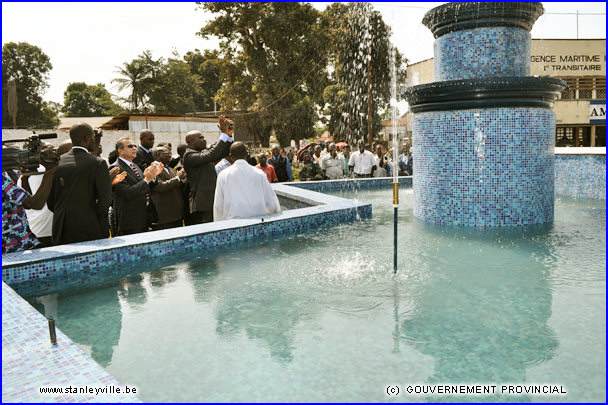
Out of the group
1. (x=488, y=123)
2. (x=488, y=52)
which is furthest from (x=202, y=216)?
(x=488, y=52)

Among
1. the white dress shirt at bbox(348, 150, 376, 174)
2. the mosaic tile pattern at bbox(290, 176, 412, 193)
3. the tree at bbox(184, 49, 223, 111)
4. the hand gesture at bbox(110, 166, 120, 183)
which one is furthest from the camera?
the tree at bbox(184, 49, 223, 111)

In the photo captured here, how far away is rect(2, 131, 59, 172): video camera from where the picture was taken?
4.38m

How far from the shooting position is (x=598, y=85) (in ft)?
93.8

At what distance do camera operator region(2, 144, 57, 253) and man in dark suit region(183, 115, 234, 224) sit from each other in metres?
2.01

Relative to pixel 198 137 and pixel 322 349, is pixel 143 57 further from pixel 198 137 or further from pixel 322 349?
pixel 322 349

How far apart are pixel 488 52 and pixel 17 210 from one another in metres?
5.97

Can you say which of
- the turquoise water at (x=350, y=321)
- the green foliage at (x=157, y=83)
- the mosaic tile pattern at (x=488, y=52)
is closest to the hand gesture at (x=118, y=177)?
the turquoise water at (x=350, y=321)

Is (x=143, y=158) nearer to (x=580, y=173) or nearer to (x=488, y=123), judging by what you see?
(x=488, y=123)

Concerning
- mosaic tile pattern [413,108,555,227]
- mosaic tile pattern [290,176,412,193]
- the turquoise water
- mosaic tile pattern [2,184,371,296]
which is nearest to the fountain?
mosaic tile pattern [413,108,555,227]

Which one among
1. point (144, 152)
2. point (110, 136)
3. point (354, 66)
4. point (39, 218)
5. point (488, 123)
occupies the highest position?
point (354, 66)

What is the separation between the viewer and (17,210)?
4277 millimetres

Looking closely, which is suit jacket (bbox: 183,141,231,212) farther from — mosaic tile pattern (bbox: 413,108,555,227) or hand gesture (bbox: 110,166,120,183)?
mosaic tile pattern (bbox: 413,108,555,227)

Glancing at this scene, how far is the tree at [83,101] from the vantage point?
64.5 m

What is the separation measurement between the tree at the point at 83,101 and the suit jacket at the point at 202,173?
62.7 meters
